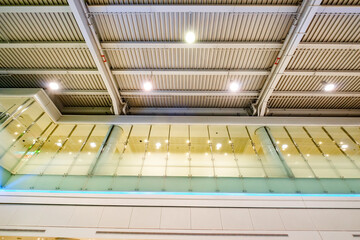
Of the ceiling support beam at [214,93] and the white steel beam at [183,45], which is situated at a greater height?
the ceiling support beam at [214,93]

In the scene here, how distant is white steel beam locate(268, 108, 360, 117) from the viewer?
36.3 feet

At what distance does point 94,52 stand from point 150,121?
4.55 meters

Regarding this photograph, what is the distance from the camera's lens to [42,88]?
10.1m

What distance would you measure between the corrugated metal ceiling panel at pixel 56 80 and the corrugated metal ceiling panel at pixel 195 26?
105 inches

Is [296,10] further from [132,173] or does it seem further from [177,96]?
[132,173]

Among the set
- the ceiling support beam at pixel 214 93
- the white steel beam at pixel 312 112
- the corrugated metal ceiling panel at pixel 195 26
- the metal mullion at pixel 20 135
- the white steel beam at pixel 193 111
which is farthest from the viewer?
the white steel beam at pixel 193 111

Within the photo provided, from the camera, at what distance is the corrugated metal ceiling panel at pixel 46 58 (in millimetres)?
8484

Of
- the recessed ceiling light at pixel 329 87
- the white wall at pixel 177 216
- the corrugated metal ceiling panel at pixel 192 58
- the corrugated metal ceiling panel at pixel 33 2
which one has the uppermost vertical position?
the corrugated metal ceiling panel at pixel 192 58

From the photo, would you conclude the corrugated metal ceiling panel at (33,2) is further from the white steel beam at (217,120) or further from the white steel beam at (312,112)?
the white steel beam at (312,112)

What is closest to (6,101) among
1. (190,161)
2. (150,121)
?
(150,121)

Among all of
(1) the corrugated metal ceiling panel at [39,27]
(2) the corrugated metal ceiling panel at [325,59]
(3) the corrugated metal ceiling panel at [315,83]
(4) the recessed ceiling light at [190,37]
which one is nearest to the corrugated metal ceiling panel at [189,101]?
(3) the corrugated metal ceiling panel at [315,83]

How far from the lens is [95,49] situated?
7.95 m

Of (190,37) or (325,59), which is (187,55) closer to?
(190,37)

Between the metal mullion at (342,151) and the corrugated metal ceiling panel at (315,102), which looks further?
the corrugated metal ceiling panel at (315,102)
